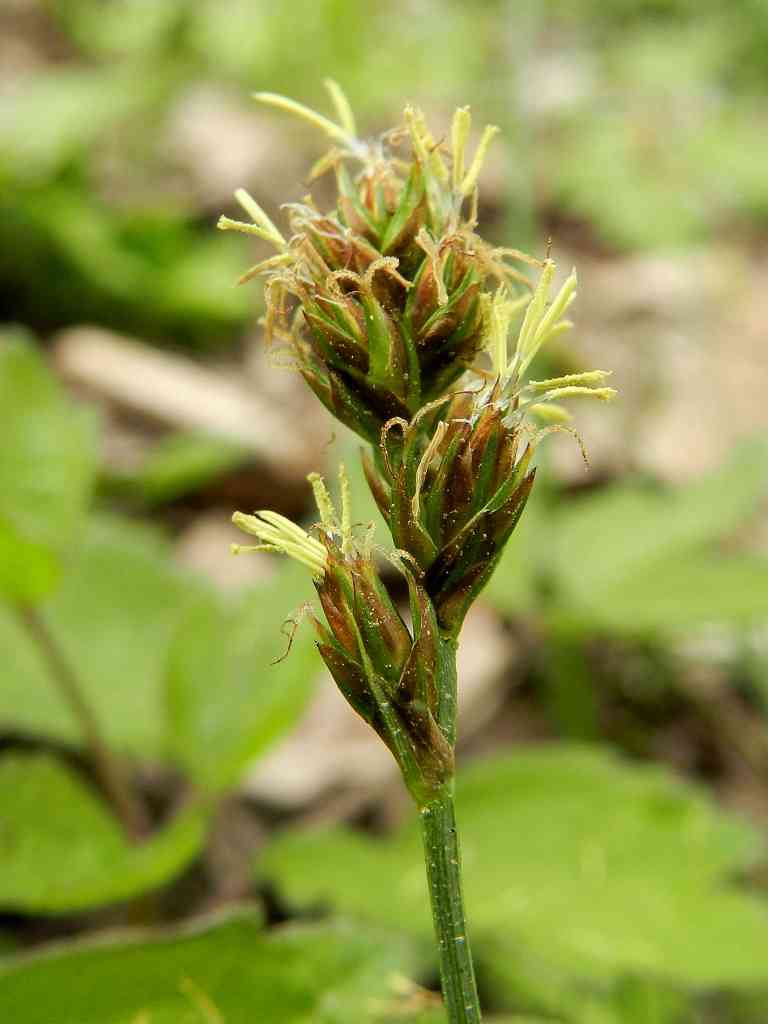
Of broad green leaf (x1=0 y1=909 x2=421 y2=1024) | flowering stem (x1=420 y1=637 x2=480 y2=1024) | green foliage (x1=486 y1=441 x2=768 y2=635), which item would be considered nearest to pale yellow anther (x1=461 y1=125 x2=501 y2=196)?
flowering stem (x1=420 y1=637 x2=480 y2=1024)

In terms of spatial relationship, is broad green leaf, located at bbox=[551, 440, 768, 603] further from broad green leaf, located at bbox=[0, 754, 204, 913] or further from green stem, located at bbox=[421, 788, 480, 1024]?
green stem, located at bbox=[421, 788, 480, 1024]

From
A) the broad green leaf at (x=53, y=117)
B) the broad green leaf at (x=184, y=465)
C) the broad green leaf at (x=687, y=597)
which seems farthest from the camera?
Answer: the broad green leaf at (x=53, y=117)

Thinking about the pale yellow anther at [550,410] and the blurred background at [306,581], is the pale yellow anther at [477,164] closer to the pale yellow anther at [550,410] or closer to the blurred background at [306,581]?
the blurred background at [306,581]

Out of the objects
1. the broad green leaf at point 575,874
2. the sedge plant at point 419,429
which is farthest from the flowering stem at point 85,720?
the sedge plant at point 419,429

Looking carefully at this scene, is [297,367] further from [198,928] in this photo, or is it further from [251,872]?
[251,872]

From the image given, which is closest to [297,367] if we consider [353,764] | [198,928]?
[198,928]

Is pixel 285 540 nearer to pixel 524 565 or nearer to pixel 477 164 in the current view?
pixel 477 164
